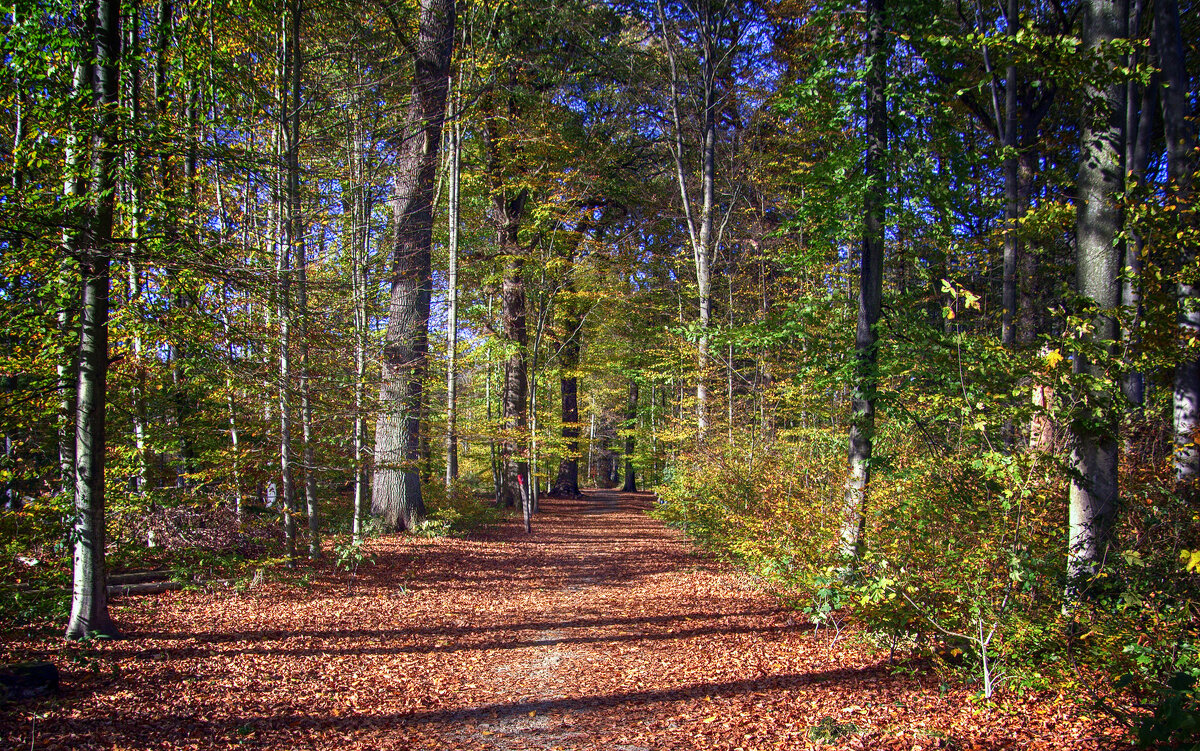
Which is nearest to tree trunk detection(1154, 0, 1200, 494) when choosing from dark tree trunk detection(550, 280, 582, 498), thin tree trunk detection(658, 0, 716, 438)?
thin tree trunk detection(658, 0, 716, 438)

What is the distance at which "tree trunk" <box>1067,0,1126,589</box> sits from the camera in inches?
183

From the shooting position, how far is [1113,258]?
5105mm

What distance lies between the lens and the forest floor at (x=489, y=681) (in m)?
4.25

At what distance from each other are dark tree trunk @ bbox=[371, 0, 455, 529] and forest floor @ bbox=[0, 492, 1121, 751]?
3.58 m

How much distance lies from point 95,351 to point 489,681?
174 inches

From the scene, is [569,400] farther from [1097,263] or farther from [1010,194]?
[1097,263]

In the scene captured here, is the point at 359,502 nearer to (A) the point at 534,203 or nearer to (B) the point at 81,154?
(B) the point at 81,154

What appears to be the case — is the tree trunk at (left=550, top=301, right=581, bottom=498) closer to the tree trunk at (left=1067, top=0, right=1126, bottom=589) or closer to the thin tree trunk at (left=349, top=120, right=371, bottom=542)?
the thin tree trunk at (left=349, top=120, right=371, bottom=542)

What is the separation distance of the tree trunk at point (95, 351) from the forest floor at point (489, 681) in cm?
65

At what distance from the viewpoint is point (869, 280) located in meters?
6.85

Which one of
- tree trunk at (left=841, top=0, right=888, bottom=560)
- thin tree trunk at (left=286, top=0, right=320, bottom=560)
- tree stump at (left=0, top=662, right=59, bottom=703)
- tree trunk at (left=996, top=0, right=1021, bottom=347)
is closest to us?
tree stump at (left=0, top=662, right=59, bottom=703)

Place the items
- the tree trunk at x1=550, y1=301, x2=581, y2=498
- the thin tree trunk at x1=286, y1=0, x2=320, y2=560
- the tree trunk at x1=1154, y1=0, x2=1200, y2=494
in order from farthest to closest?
the tree trunk at x1=550, y1=301, x2=581, y2=498
the thin tree trunk at x1=286, y1=0, x2=320, y2=560
the tree trunk at x1=1154, y1=0, x2=1200, y2=494

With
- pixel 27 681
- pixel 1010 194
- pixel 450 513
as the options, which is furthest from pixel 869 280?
pixel 450 513

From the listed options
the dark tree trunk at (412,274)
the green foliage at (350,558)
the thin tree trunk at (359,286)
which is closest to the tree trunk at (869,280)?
the thin tree trunk at (359,286)
